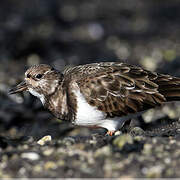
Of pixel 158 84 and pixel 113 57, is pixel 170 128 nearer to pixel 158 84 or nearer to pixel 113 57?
pixel 158 84

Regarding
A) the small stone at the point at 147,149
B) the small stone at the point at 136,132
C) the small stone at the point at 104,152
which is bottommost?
the small stone at the point at 136,132

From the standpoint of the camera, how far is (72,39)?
9070 millimetres

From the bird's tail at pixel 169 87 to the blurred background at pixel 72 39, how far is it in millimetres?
1228

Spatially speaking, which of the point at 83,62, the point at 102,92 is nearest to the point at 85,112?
the point at 102,92

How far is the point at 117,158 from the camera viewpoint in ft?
10.8

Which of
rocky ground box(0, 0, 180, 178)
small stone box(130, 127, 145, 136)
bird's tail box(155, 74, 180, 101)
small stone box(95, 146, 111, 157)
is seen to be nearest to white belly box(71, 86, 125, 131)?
rocky ground box(0, 0, 180, 178)

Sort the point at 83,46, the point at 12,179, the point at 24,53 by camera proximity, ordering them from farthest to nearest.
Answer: the point at 83,46
the point at 24,53
the point at 12,179

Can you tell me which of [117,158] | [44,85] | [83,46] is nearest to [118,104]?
[44,85]

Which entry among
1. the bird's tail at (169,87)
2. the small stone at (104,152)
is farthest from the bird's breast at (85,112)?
the small stone at (104,152)

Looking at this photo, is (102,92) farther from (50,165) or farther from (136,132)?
(50,165)

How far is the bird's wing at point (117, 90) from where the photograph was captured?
4.32 metres

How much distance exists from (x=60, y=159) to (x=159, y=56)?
5436mm

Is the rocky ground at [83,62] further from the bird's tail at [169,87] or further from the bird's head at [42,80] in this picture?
the bird's head at [42,80]

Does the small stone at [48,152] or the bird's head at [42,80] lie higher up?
the bird's head at [42,80]
